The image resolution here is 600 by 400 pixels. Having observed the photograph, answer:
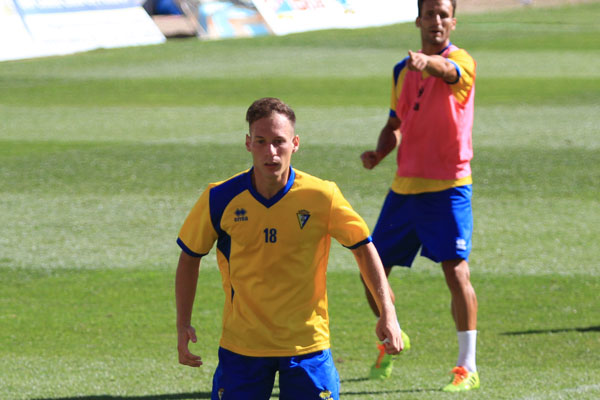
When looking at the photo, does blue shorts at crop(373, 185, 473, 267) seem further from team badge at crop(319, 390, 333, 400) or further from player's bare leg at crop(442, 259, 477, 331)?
team badge at crop(319, 390, 333, 400)

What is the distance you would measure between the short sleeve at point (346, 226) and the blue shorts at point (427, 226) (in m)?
2.19

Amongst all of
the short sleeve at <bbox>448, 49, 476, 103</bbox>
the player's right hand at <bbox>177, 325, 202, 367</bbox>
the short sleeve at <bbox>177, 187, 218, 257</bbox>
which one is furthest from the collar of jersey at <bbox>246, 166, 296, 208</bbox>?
the short sleeve at <bbox>448, 49, 476, 103</bbox>

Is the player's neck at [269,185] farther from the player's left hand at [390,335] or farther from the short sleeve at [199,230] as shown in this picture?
the player's left hand at [390,335]

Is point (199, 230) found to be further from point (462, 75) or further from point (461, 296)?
point (462, 75)

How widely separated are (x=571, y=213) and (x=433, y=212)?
4955 mm

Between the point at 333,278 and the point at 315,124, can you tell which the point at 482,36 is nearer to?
the point at 315,124

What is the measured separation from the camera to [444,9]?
6277 mm

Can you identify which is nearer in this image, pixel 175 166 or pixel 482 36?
pixel 175 166

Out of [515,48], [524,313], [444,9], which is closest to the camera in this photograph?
[444,9]

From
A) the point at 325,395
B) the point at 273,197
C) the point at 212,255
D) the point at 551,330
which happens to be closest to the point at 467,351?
the point at 551,330

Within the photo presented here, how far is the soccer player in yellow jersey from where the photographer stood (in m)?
4.14

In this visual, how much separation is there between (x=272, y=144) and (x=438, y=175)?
2502mm

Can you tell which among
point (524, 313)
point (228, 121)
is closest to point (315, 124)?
point (228, 121)

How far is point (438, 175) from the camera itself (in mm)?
6391
